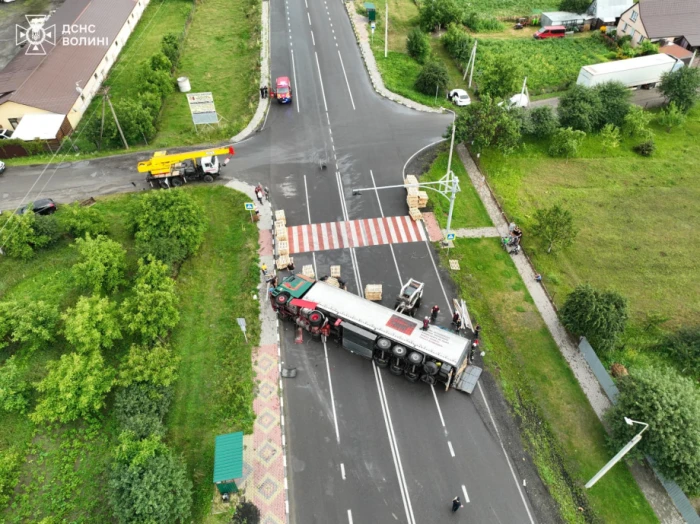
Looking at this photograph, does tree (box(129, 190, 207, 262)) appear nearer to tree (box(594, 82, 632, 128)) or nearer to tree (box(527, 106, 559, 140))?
tree (box(527, 106, 559, 140))

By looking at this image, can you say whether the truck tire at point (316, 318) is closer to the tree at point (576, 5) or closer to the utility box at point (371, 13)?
the utility box at point (371, 13)

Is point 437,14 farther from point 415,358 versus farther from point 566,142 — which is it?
point 415,358

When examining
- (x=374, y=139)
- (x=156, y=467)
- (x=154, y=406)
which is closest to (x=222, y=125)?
(x=374, y=139)

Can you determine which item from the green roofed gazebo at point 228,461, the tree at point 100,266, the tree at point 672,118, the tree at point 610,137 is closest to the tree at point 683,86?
the tree at point 672,118

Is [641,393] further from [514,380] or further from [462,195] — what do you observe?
[462,195]

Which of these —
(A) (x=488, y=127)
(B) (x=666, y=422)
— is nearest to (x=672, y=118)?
(A) (x=488, y=127)
